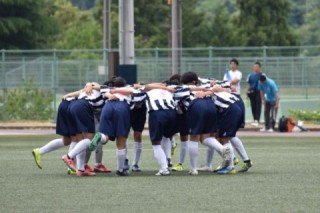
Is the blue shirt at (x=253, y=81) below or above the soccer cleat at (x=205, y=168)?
above

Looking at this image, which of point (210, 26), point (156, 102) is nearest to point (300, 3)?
point (210, 26)

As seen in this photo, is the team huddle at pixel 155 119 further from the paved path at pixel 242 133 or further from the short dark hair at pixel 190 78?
the paved path at pixel 242 133

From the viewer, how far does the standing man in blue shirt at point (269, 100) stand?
1470 inches

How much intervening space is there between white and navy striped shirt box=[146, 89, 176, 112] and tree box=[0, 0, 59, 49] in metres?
45.8

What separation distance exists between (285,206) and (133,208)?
187cm

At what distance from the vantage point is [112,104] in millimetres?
21828

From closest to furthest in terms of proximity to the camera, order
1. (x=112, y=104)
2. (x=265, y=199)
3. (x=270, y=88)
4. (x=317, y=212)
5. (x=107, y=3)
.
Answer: (x=317, y=212)
(x=265, y=199)
(x=112, y=104)
(x=270, y=88)
(x=107, y=3)

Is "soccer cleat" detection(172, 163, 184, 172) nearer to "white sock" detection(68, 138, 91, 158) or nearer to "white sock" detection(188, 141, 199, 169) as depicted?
"white sock" detection(188, 141, 199, 169)

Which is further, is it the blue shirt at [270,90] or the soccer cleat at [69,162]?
the blue shirt at [270,90]

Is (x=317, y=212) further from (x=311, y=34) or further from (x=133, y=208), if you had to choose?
(x=311, y=34)

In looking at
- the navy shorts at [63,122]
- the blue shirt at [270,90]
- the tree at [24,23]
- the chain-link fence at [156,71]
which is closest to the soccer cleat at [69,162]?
the navy shorts at [63,122]

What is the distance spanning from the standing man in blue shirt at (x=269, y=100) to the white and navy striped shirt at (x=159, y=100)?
15461 millimetres

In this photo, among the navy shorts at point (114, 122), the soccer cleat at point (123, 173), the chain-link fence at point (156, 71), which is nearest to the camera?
the navy shorts at point (114, 122)

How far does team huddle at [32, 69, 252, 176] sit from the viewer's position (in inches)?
859
